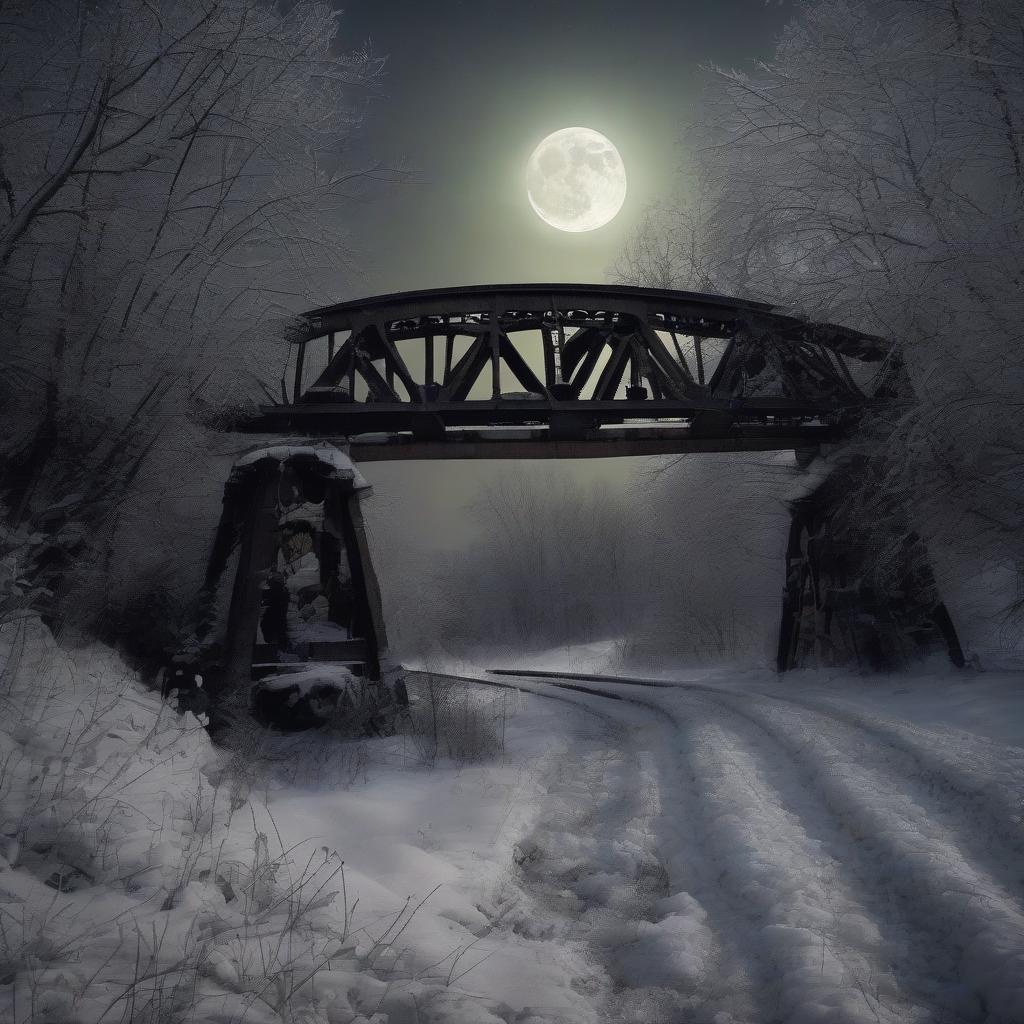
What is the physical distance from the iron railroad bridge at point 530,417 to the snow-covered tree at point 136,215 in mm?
1360

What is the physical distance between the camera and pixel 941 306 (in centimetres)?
632

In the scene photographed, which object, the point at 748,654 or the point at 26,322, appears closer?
the point at 26,322

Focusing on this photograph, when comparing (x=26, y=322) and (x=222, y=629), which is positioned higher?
(x=26, y=322)

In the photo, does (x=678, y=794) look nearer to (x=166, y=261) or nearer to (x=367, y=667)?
(x=367, y=667)

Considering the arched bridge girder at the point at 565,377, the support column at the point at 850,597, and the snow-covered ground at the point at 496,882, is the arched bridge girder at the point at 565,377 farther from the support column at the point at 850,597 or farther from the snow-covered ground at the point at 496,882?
the snow-covered ground at the point at 496,882

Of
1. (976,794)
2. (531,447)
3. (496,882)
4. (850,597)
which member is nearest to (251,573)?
(531,447)

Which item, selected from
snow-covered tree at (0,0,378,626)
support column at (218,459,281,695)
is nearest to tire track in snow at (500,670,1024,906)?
support column at (218,459,281,695)

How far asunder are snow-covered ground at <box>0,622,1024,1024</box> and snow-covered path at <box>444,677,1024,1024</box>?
1 centimetres

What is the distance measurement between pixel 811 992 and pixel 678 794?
2.37 metres

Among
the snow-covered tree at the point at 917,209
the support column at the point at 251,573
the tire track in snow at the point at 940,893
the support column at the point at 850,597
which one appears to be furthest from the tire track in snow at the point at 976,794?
the support column at the point at 251,573

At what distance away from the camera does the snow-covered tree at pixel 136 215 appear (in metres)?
4.91

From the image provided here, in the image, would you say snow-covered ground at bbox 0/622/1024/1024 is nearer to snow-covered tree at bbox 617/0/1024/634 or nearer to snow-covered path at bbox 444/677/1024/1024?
snow-covered path at bbox 444/677/1024/1024

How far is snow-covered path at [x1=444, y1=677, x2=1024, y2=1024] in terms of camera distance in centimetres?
222

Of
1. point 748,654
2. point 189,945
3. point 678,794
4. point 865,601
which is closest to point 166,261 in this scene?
point 189,945
